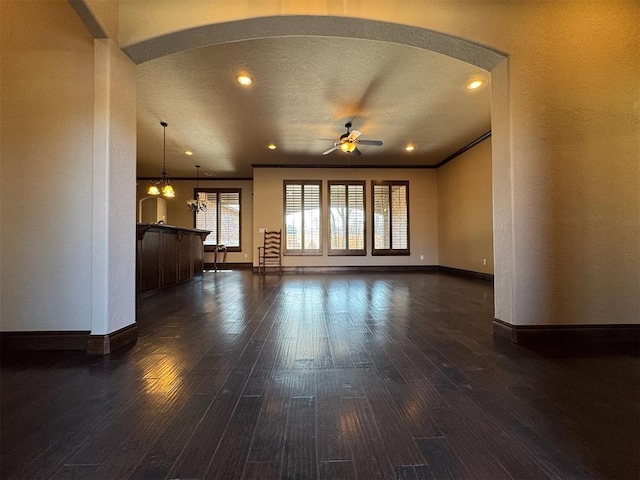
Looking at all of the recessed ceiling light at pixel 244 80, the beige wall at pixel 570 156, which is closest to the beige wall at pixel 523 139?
the beige wall at pixel 570 156

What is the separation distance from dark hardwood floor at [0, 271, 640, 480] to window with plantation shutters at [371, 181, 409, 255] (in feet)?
18.3

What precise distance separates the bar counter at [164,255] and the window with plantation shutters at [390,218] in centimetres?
449

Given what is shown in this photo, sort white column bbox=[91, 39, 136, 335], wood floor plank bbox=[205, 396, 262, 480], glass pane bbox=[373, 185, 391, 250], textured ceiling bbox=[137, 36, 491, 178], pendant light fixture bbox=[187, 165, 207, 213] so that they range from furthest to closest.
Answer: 1. pendant light fixture bbox=[187, 165, 207, 213]
2. glass pane bbox=[373, 185, 391, 250]
3. textured ceiling bbox=[137, 36, 491, 178]
4. white column bbox=[91, 39, 136, 335]
5. wood floor plank bbox=[205, 396, 262, 480]

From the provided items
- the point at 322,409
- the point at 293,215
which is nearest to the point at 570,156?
the point at 322,409

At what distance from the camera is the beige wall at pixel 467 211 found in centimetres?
566

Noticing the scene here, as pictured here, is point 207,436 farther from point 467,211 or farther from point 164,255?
point 467,211

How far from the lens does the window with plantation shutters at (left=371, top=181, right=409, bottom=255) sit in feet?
26.0

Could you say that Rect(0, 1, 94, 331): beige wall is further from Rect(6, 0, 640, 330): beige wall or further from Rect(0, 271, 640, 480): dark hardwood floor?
Rect(0, 271, 640, 480): dark hardwood floor

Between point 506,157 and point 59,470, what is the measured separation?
295 centimetres

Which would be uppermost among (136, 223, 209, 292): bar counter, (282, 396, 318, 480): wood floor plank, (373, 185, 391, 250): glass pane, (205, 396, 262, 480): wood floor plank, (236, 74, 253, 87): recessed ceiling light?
(236, 74, 253, 87): recessed ceiling light

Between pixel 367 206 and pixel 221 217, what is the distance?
4.74 metres

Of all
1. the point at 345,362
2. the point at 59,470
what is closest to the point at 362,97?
the point at 345,362

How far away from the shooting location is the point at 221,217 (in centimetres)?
945

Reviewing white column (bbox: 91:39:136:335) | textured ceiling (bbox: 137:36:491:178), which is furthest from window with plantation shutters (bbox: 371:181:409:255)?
white column (bbox: 91:39:136:335)
